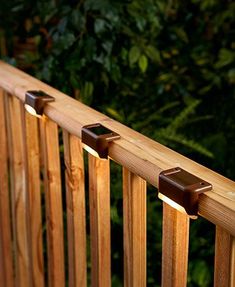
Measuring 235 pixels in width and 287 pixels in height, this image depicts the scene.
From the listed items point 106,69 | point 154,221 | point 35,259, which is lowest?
point 154,221

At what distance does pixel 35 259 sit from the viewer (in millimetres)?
1665

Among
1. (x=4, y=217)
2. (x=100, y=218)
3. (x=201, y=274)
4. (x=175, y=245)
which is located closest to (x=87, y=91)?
(x=4, y=217)

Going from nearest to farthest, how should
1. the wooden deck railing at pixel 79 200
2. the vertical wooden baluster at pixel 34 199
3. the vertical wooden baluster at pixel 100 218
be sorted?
1. the wooden deck railing at pixel 79 200
2. the vertical wooden baluster at pixel 100 218
3. the vertical wooden baluster at pixel 34 199

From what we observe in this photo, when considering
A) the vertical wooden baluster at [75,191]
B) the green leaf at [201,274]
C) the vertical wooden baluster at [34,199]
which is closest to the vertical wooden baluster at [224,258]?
the vertical wooden baluster at [75,191]

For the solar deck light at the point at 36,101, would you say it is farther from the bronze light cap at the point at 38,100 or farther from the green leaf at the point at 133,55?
the green leaf at the point at 133,55

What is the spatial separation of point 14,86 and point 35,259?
1.66 feet

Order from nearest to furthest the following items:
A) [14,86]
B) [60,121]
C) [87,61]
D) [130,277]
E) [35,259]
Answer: [130,277]
[60,121]
[14,86]
[35,259]
[87,61]

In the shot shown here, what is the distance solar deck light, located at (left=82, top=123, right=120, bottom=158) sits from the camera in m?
Result: 1.10

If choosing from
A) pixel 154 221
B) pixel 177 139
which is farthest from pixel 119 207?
pixel 177 139

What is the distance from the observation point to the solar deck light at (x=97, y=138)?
1104 millimetres

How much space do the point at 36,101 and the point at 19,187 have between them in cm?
42

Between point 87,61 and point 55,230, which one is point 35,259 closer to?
point 55,230

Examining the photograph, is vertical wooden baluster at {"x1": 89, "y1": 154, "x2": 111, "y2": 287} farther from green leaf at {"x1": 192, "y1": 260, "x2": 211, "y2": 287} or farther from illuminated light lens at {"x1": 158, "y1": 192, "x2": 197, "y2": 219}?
green leaf at {"x1": 192, "y1": 260, "x2": 211, "y2": 287}

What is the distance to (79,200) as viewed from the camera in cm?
133
